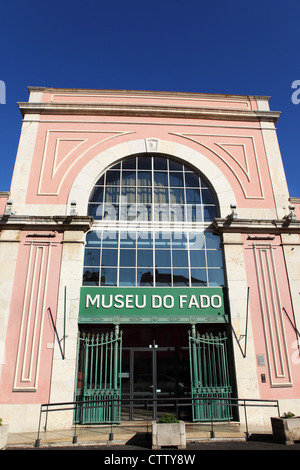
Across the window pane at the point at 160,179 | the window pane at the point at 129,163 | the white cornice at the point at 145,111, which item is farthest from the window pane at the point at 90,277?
the white cornice at the point at 145,111

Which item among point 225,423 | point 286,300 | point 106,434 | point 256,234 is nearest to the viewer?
point 106,434

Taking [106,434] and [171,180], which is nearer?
[106,434]

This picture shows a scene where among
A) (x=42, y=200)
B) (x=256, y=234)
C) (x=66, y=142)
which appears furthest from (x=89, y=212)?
(x=256, y=234)

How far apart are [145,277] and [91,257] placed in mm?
2330

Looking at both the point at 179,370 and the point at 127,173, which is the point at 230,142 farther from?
the point at 179,370

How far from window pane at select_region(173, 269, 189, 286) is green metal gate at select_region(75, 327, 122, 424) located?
2.98 metres

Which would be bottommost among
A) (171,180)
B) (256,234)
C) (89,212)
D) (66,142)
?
(256,234)

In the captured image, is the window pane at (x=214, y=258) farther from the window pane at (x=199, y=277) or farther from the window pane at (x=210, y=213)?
the window pane at (x=210, y=213)

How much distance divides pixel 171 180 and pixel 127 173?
80.3 inches

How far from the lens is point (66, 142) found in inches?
581

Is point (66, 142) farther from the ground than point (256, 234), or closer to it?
farther from the ground

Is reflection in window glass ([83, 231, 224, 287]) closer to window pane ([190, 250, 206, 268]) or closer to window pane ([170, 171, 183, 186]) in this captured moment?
window pane ([190, 250, 206, 268])

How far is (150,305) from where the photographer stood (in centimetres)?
1223

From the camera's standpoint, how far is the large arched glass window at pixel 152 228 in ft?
42.1
